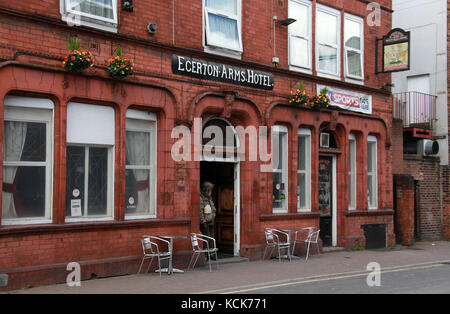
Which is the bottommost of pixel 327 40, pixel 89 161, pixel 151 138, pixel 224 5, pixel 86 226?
pixel 86 226

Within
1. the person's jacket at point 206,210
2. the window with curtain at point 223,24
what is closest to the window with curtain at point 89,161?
the person's jacket at point 206,210

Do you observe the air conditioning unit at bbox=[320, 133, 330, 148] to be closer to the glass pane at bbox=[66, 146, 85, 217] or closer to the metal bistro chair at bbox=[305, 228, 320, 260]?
the metal bistro chair at bbox=[305, 228, 320, 260]

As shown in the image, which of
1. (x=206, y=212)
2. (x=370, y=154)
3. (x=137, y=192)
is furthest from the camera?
(x=370, y=154)

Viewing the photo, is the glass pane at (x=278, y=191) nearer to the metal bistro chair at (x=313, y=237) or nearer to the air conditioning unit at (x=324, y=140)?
the metal bistro chair at (x=313, y=237)

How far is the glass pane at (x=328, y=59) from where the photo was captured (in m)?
16.3

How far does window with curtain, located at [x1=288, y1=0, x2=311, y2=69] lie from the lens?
15281mm

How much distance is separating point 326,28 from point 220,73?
491 centimetres

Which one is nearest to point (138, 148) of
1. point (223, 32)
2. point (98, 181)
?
point (98, 181)

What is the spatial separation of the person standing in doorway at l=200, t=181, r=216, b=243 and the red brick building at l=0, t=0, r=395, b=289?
569mm

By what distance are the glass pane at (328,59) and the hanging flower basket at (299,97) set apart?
5.17ft

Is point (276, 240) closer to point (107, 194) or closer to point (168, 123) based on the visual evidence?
point (168, 123)

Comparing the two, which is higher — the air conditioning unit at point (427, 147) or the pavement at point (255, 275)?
the air conditioning unit at point (427, 147)

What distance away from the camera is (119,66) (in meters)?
10.9

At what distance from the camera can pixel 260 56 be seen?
1433 centimetres
